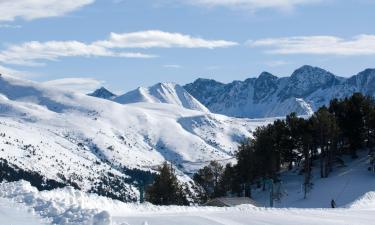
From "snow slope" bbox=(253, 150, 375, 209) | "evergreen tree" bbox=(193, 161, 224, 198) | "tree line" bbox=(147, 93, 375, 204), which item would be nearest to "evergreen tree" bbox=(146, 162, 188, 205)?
"tree line" bbox=(147, 93, 375, 204)

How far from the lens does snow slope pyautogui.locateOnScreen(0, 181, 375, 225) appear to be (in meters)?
25.8

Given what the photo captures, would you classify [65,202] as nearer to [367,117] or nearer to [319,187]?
[319,187]

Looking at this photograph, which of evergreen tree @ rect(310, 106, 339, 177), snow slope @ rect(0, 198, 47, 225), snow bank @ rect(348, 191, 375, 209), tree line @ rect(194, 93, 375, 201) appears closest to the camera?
snow slope @ rect(0, 198, 47, 225)

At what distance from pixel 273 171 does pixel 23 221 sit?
232 feet

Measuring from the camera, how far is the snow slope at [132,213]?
25750 mm

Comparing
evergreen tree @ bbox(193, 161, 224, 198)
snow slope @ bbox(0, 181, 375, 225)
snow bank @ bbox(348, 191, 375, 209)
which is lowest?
evergreen tree @ bbox(193, 161, 224, 198)

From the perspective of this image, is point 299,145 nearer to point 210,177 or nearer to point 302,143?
point 302,143

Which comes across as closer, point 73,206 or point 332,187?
point 73,206

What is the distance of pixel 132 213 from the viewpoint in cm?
3372

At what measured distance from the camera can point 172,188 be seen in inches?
3238

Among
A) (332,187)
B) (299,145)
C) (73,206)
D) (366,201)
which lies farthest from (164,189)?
(73,206)

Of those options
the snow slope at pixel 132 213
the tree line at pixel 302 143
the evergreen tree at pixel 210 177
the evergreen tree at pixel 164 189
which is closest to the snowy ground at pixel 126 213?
the snow slope at pixel 132 213

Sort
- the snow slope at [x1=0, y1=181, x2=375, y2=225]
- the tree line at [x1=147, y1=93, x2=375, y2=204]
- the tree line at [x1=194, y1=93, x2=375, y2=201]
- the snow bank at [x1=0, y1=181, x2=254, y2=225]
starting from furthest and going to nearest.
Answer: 1. the tree line at [x1=194, y1=93, x2=375, y2=201]
2. the tree line at [x1=147, y1=93, x2=375, y2=204]
3. the snow slope at [x1=0, y1=181, x2=375, y2=225]
4. the snow bank at [x1=0, y1=181, x2=254, y2=225]

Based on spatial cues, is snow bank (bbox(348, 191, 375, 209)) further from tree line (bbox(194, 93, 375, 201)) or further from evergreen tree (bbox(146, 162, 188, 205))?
evergreen tree (bbox(146, 162, 188, 205))
